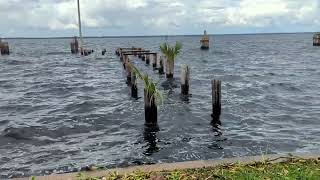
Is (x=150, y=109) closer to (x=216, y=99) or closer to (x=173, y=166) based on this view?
(x=216, y=99)

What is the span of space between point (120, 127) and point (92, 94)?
36.7ft

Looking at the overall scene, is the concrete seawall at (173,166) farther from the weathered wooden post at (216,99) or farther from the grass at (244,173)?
the weathered wooden post at (216,99)

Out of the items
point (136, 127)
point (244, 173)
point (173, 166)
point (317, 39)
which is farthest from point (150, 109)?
point (317, 39)

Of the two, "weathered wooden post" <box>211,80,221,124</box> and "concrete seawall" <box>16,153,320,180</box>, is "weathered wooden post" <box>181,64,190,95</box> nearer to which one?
"weathered wooden post" <box>211,80,221,124</box>

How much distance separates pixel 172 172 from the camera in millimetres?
7266

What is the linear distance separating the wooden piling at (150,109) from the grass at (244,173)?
962 centimetres

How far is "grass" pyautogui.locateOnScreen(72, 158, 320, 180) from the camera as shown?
6793 mm

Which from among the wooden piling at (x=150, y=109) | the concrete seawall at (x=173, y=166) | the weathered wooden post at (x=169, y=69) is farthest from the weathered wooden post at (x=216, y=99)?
the weathered wooden post at (x=169, y=69)

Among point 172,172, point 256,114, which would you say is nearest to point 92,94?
point 256,114

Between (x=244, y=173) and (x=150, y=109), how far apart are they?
→ 10.5m

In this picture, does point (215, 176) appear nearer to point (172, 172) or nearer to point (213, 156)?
point (172, 172)

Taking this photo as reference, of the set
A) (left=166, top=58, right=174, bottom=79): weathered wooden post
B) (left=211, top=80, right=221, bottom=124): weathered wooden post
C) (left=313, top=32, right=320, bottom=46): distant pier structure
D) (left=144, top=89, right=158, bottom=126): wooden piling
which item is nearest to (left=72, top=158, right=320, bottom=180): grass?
(left=144, top=89, right=158, bottom=126): wooden piling

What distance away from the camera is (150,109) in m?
17.4

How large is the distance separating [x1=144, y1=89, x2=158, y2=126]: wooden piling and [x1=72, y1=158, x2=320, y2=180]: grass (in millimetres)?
9624
